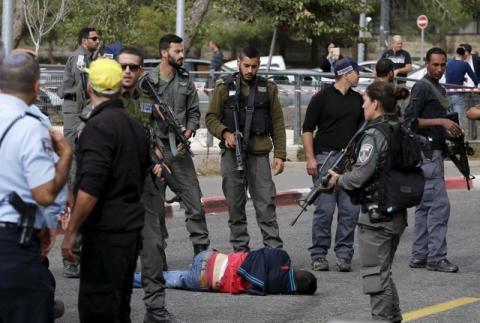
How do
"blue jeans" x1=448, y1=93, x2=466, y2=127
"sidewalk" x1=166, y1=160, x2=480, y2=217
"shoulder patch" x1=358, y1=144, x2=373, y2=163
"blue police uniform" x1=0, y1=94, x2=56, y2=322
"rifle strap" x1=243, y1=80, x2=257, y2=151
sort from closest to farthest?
1. "blue police uniform" x1=0, y1=94, x2=56, y2=322
2. "shoulder patch" x1=358, y1=144, x2=373, y2=163
3. "rifle strap" x1=243, y1=80, x2=257, y2=151
4. "sidewalk" x1=166, y1=160, x2=480, y2=217
5. "blue jeans" x1=448, y1=93, x2=466, y2=127

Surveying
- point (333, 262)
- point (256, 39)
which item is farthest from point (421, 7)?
point (333, 262)

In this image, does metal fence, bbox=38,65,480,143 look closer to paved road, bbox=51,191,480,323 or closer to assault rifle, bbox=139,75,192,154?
paved road, bbox=51,191,480,323

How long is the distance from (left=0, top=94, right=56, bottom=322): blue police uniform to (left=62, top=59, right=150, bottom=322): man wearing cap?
51 centimetres

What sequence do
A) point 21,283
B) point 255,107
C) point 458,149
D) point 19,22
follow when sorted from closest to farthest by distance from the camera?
point 21,283, point 458,149, point 255,107, point 19,22

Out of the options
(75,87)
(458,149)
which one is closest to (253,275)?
(458,149)

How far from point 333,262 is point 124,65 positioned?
372 cm

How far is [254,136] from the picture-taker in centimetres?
1124

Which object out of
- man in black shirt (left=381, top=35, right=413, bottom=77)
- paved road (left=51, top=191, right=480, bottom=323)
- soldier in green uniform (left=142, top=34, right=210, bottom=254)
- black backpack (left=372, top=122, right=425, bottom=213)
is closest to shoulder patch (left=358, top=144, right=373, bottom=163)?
black backpack (left=372, top=122, right=425, bottom=213)

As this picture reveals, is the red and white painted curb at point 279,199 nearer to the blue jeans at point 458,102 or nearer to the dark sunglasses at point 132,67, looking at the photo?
the blue jeans at point 458,102

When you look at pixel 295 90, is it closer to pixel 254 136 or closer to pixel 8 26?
pixel 8 26

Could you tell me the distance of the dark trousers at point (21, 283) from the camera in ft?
19.7

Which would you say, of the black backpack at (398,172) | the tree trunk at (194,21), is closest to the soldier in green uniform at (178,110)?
the black backpack at (398,172)

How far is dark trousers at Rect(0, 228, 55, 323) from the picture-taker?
600 cm

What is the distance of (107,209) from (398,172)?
7.82 feet
